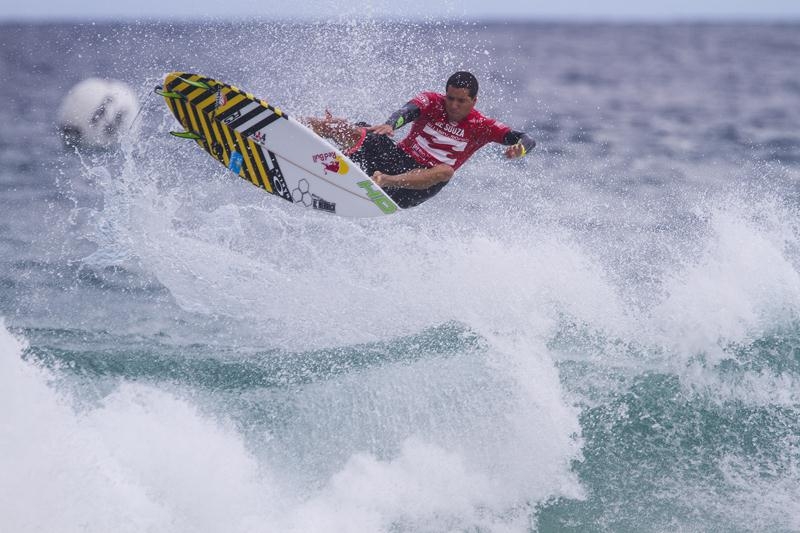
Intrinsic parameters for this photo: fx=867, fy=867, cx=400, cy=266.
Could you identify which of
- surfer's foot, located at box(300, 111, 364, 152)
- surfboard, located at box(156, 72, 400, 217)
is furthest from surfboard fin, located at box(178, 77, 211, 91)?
surfer's foot, located at box(300, 111, 364, 152)

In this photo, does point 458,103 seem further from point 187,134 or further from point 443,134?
point 187,134

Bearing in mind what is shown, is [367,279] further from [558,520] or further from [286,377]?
[558,520]

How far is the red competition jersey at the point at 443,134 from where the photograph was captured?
843cm

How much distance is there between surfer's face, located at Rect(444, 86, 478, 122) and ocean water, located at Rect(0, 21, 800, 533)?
67.4 inches

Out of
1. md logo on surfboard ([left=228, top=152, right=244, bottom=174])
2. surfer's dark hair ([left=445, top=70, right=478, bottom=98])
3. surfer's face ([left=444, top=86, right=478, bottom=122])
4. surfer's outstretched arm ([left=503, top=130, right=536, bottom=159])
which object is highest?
surfer's dark hair ([left=445, top=70, right=478, bottom=98])

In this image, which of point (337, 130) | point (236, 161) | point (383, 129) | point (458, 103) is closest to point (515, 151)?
point (458, 103)

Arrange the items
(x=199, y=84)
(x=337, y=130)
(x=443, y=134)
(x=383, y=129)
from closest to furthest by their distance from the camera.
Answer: (x=383, y=129) → (x=199, y=84) → (x=337, y=130) → (x=443, y=134)

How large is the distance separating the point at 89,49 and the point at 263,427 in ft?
219

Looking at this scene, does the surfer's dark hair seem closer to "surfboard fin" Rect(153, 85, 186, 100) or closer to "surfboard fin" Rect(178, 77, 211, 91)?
"surfboard fin" Rect(178, 77, 211, 91)

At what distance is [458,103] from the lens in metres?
8.14

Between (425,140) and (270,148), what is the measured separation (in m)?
1.56

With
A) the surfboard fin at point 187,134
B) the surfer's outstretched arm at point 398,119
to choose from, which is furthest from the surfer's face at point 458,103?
the surfboard fin at point 187,134

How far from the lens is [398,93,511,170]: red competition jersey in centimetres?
843

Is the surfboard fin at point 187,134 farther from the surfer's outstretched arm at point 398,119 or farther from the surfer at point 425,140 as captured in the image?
the surfer's outstretched arm at point 398,119
